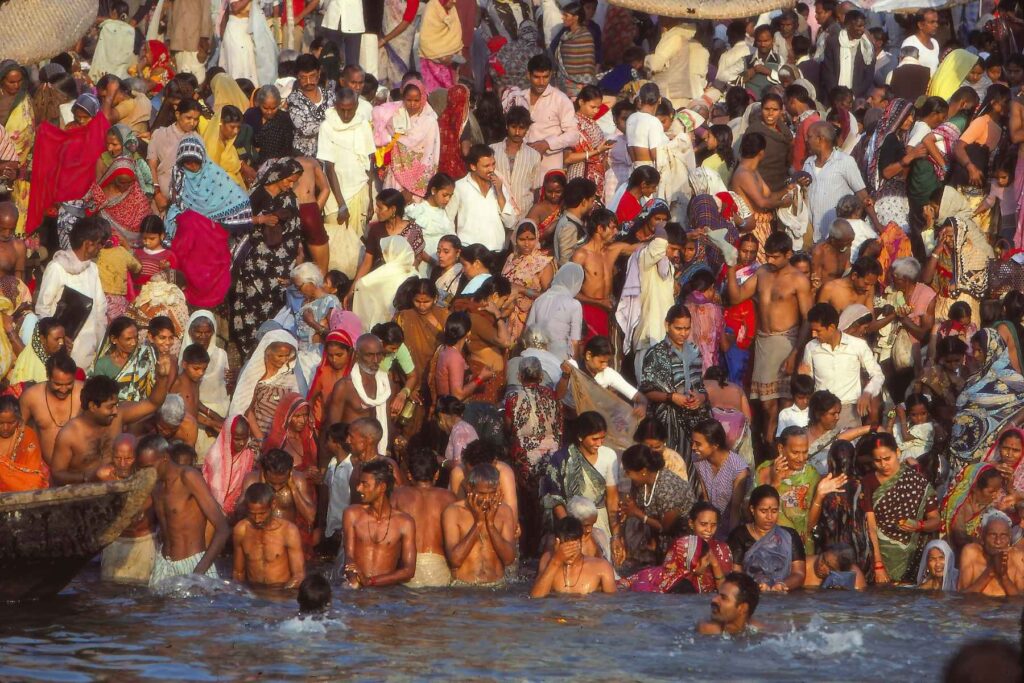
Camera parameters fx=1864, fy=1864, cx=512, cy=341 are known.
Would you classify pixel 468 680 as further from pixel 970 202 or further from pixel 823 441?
pixel 970 202

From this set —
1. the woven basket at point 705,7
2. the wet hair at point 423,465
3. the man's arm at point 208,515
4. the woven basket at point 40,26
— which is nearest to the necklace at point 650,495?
the wet hair at point 423,465

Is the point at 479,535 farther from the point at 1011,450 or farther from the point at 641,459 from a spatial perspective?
the point at 1011,450

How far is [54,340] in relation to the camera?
1285 centimetres

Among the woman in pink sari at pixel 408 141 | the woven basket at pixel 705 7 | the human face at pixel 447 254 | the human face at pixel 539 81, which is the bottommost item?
the human face at pixel 447 254

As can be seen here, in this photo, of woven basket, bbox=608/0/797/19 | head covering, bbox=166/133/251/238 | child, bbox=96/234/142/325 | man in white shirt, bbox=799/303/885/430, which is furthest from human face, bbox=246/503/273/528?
woven basket, bbox=608/0/797/19

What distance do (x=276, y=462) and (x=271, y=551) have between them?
609mm

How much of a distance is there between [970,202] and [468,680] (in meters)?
7.56

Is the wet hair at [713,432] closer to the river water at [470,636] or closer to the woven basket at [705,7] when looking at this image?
the river water at [470,636]

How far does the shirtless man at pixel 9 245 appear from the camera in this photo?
1345cm

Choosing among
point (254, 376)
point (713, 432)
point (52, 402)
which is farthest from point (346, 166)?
point (713, 432)

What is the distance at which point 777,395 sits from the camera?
1358cm

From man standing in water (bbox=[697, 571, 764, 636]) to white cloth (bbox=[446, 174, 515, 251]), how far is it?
16.4ft

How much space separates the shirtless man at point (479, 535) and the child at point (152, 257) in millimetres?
3417

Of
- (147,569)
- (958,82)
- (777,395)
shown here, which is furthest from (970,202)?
(147,569)
